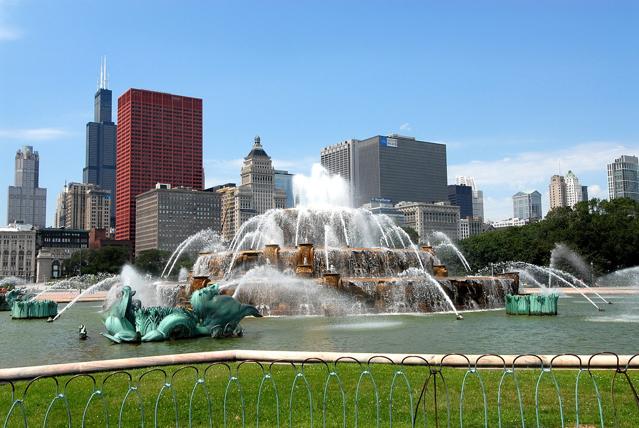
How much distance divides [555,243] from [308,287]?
6487cm

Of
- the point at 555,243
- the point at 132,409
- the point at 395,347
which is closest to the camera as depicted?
the point at 132,409

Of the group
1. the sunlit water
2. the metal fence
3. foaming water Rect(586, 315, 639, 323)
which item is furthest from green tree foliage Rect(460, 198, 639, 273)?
the metal fence

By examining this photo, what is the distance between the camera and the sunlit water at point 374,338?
53.4 ft

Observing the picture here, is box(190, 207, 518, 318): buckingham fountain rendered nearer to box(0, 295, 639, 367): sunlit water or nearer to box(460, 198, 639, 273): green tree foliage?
box(0, 295, 639, 367): sunlit water

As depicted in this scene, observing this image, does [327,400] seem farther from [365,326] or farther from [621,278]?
[621,278]

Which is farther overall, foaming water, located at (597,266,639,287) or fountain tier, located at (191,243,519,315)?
foaming water, located at (597,266,639,287)

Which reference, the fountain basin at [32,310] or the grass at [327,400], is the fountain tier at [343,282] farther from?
the grass at [327,400]

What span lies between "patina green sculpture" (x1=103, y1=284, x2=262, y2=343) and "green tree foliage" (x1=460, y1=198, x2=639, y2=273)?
7241 centimetres

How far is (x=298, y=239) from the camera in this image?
49.9 meters

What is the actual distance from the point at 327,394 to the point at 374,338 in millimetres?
8218

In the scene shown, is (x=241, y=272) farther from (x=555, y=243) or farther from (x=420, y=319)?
(x=555, y=243)

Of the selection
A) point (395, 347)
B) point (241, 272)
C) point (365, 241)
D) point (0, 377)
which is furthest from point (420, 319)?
point (365, 241)

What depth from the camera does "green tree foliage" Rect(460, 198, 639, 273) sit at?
82.4 metres

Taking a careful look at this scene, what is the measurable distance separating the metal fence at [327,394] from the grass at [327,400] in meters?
0.02
